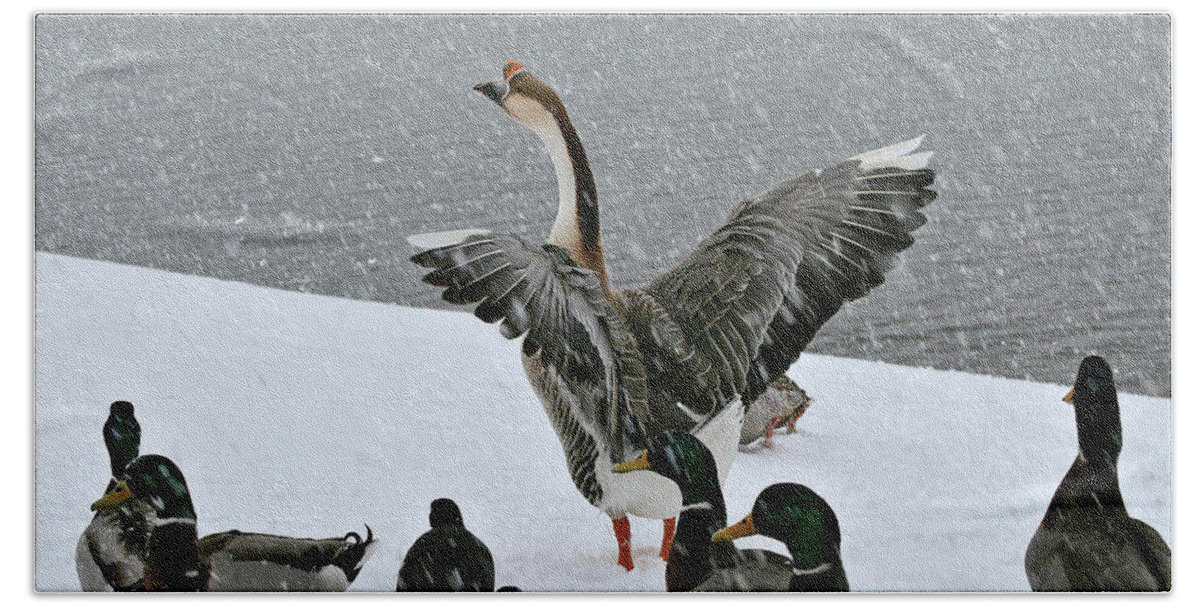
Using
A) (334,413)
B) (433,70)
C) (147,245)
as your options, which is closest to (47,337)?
(147,245)

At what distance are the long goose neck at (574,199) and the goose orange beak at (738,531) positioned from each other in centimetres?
57

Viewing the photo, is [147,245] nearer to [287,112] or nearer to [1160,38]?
[287,112]

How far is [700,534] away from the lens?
2.43m

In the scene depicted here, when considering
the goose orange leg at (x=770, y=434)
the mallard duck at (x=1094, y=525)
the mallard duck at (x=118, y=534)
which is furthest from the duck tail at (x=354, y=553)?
the mallard duck at (x=1094, y=525)

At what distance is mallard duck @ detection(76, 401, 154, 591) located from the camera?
2.53m

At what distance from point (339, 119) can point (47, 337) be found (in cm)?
83

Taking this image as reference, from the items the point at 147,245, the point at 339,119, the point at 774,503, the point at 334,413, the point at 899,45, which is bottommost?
the point at 774,503

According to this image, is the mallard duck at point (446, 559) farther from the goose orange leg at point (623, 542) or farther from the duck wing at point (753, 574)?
the duck wing at point (753, 574)

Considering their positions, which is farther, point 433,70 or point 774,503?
point 433,70

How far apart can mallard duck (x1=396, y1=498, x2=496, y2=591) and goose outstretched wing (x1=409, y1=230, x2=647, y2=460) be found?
0.32 m

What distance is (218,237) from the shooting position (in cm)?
257

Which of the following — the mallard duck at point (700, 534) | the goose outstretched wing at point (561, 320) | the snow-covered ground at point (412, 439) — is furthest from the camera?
the snow-covered ground at point (412, 439)

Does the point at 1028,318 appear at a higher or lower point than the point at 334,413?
higher

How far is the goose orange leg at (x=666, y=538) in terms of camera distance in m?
2.53
